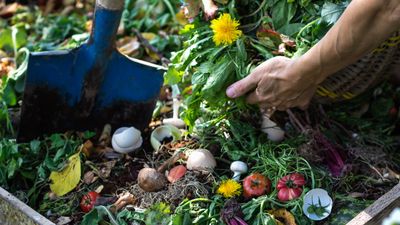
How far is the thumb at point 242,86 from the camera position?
2.04 metres

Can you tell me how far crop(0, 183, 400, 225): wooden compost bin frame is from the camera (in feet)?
6.07

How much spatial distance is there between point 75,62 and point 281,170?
80cm

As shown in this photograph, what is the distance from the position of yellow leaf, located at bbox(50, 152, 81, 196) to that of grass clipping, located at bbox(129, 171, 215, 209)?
22 centimetres

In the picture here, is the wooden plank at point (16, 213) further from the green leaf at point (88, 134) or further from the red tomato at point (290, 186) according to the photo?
the red tomato at point (290, 186)

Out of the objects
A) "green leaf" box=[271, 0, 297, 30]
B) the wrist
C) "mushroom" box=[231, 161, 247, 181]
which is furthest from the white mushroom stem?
"green leaf" box=[271, 0, 297, 30]

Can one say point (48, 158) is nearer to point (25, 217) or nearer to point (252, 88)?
point (25, 217)

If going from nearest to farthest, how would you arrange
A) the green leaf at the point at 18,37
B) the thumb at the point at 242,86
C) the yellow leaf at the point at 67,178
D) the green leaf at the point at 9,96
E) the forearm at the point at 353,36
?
the forearm at the point at 353,36, the thumb at the point at 242,86, the yellow leaf at the point at 67,178, the green leaf at the point at 9,96, the green leaf at the point at 18,37

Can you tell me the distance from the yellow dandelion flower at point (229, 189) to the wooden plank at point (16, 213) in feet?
1.62

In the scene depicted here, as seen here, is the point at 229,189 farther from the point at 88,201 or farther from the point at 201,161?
the point at 88,201

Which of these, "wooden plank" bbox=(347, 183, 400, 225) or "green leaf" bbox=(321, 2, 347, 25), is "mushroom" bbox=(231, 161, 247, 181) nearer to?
"wooden plank" bbox=(347, 183, 400, 225)

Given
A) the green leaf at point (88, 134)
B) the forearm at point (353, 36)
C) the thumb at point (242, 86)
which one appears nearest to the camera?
the forearm at point (353, 36)

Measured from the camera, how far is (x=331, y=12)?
2.01 metres

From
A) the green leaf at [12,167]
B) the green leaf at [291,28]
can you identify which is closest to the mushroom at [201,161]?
the green leaf at [291,28]

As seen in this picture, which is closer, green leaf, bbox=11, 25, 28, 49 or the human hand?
the human hand
